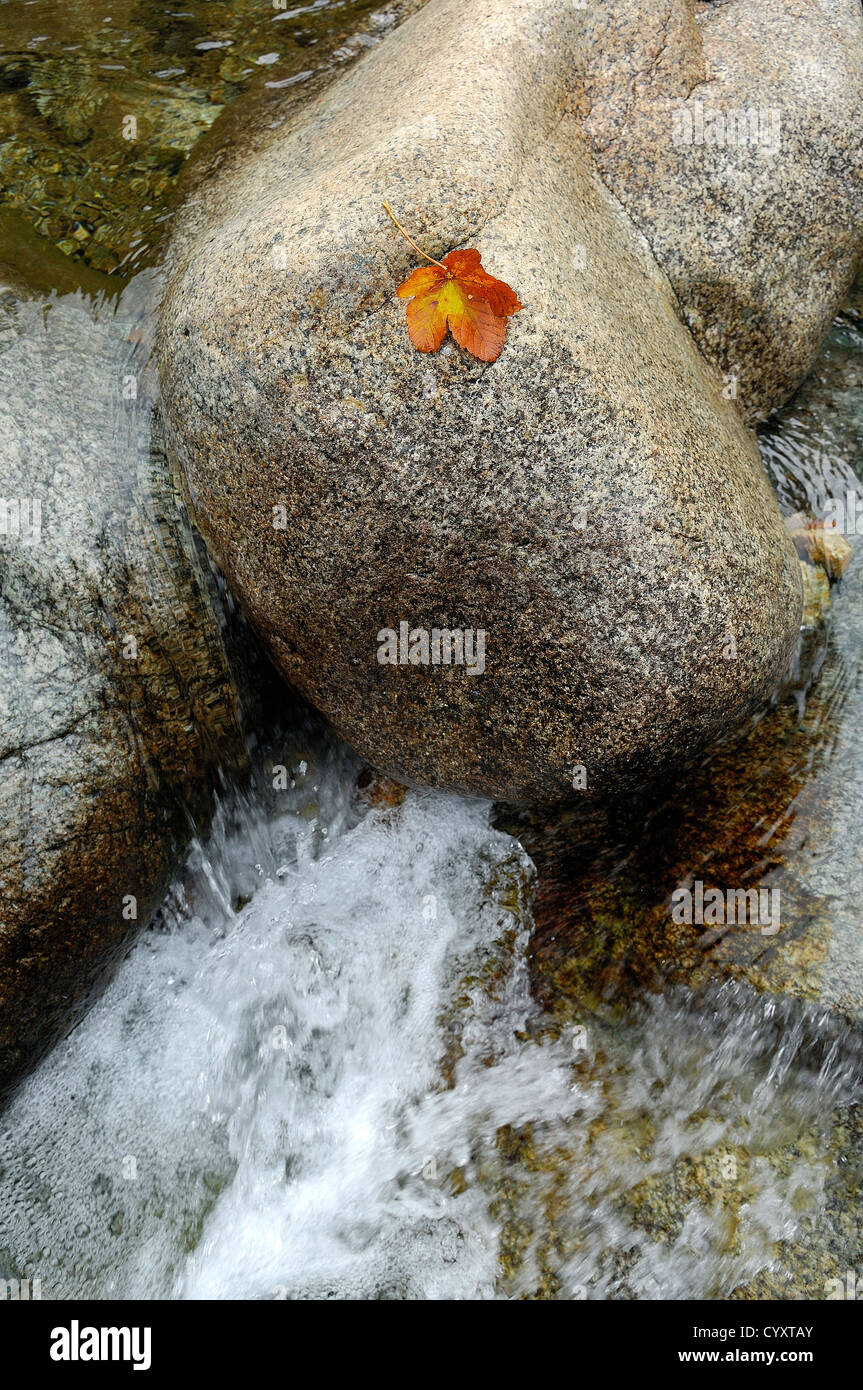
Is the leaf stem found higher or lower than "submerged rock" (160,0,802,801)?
higher

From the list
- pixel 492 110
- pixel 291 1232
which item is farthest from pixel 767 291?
pixel 291 1232

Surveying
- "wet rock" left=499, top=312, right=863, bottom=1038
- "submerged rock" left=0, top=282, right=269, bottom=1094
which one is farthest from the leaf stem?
"wet rock" left=499, top=312, right=863, bottom=1038

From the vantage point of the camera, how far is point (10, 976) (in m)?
3.08

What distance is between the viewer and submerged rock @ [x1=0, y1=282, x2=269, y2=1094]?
3.10m

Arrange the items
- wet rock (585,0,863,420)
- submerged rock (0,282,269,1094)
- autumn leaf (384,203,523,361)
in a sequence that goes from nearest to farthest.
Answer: autumn leaf (384,203,523,361), submerged rock (0,282,269,1094), wet rock (585,0,863,420)

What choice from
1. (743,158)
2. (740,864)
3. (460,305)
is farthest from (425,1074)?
(743,158)

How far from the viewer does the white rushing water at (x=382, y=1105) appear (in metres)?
3.18

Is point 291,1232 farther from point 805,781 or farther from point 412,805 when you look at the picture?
point 805,781

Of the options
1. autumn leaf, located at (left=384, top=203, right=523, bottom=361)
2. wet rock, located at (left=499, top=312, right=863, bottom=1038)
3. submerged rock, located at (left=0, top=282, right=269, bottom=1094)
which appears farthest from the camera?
wet rock, located at (left=499, top=312, right=863, bottom=1038)

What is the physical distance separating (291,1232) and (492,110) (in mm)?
3827

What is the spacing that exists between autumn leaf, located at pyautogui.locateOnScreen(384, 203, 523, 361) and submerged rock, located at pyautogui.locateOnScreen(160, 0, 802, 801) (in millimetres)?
46

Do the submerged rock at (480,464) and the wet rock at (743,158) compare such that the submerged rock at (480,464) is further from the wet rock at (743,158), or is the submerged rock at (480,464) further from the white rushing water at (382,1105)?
the white rushing water at (382,1105)

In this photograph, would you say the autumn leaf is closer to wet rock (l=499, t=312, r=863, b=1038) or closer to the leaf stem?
the leaf stem

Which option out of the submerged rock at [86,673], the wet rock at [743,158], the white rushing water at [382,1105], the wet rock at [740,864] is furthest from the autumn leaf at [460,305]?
the white rushing water at [382,1105]
